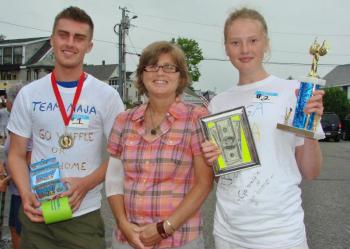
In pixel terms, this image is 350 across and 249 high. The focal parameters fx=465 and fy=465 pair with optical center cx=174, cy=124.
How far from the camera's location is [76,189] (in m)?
3.00

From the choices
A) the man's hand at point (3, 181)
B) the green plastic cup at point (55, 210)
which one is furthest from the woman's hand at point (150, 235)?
the man's hand at point (3, 181)

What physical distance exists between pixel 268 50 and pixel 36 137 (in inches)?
64.0

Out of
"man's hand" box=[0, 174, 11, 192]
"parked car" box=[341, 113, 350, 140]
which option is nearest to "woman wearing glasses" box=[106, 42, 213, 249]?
"man's hand" box=[0, 174, 11, 192]

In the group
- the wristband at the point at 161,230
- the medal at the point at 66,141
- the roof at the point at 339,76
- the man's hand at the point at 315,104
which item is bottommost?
the wristband at the point at 161,230

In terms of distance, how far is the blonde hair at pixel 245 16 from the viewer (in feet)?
8.92

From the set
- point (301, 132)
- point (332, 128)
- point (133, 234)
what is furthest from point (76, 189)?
point (332, 128)

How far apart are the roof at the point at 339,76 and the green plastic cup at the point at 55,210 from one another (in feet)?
189

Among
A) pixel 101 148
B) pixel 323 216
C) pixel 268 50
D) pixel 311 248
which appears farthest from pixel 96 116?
pixel 323 216

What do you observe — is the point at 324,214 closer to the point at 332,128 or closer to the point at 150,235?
the point at 150,235

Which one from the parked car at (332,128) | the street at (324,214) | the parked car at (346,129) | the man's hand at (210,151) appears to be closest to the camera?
the man's hand at (210,151)

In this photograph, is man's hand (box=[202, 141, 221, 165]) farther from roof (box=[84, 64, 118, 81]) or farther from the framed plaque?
roof (box=[84, 64, 118, 81])

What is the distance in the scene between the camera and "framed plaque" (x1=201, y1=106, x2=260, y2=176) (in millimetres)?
2559

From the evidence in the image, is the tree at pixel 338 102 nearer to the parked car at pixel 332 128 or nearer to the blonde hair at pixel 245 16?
the parked car at pixel 332 128

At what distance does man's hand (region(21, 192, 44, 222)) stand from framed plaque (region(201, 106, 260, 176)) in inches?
48.3
